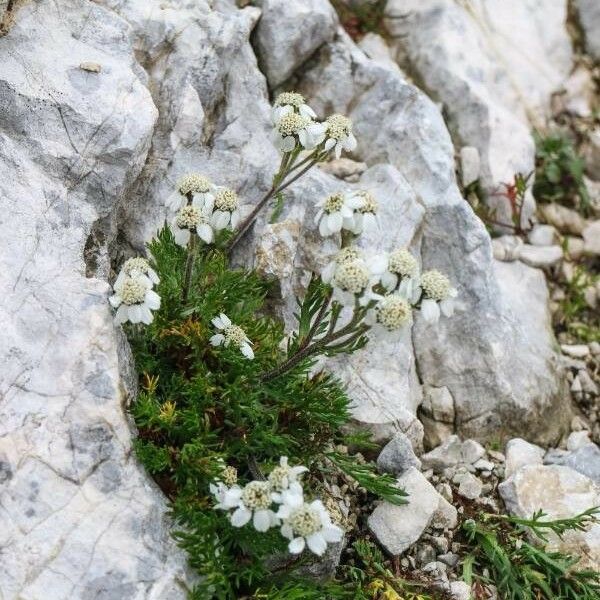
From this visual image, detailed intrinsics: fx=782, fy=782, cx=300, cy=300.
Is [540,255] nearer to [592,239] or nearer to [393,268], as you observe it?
[592,239]

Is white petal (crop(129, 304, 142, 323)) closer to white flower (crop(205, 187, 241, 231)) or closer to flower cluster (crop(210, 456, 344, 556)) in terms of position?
white flower (crop(205, 187, 241, 231))

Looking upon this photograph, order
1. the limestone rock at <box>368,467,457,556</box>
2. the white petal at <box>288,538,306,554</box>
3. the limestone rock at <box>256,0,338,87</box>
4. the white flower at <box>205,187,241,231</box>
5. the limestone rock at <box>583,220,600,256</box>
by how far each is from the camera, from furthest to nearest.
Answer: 1. the limestone rock at <box>583,220,600,256</box>
2. the limestone rock at <box>256,0,338,87</box>
3. the limestone rock at <box>368,467,457,556</box>
4. the white flower at <box>205,187,241,231</box>
5. the white petal at <box>288,538,306,554</box>

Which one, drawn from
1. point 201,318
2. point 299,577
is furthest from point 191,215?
point 299,577

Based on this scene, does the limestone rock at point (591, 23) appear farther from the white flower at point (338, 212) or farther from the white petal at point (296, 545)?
the white petal at point (296, 545)

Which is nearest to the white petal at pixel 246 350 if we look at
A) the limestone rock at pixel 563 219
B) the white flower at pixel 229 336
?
the white flower at pixel 229 336

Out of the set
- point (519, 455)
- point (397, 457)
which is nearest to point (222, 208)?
point (397, 457)

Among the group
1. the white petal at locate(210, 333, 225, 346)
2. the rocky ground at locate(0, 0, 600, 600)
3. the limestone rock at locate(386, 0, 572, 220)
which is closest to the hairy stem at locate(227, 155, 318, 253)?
the rocky ground at locate(0, 0, 600, 600)

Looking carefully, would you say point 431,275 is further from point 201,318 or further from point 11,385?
point 11,385

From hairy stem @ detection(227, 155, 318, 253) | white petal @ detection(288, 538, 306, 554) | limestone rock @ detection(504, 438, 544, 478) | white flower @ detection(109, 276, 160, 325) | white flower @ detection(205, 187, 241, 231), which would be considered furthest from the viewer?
limestone rock @ detection(504, 438, 544, 478)
